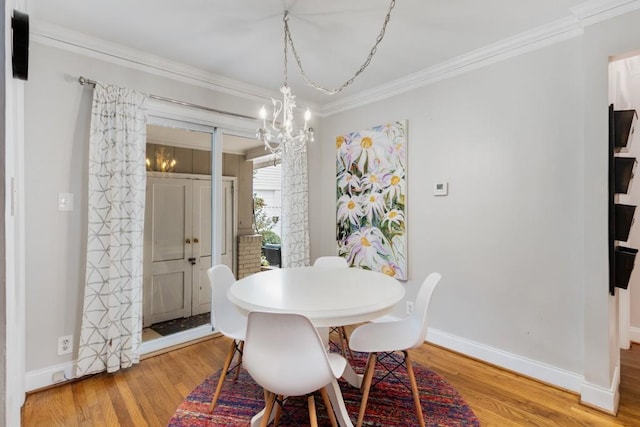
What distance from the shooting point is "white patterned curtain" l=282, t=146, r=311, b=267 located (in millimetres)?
3672

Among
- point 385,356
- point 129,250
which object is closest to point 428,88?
point 385,356

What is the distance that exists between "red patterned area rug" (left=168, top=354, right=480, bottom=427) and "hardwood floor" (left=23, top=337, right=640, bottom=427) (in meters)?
0.10

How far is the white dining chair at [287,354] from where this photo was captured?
1.32m

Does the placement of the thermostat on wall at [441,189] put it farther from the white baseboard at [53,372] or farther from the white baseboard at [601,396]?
the white baseboard at [53,372]

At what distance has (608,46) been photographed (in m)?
1.97

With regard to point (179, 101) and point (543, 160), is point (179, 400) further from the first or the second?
point (543, 160)

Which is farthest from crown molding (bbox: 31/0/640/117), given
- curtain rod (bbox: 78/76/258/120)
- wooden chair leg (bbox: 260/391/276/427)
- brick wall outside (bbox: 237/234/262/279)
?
wooden chair leg (bbox: 260/391/276/427)

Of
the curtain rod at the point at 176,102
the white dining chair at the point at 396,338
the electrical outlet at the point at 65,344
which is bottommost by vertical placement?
the electrical outlet at the point at 65,344

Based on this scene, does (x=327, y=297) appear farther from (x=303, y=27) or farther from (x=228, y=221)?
(x=228, y=221)

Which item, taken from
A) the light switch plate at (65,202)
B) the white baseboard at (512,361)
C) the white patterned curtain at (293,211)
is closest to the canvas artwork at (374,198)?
the white patterned curtain at (293,211)

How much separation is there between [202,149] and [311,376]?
258cm

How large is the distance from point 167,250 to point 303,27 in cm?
235

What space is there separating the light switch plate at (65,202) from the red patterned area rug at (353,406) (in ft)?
5.27

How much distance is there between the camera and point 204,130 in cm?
316
